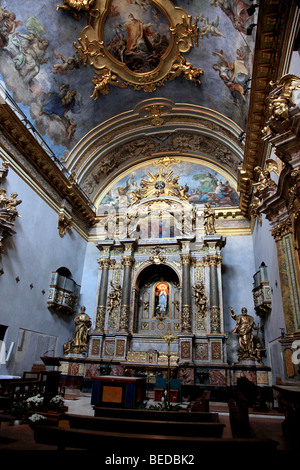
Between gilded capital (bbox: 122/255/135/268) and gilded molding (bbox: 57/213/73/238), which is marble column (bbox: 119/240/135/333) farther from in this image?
gilded molding (bbox: 57/213/73/238)

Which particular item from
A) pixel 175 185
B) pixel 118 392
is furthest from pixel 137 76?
pixel 118 392

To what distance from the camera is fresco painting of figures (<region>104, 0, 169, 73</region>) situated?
11242mm

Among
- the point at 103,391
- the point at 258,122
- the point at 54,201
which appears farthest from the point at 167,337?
the point at 54,201

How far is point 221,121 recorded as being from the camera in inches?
554

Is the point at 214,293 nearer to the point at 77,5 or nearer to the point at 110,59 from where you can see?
the point at 110,59

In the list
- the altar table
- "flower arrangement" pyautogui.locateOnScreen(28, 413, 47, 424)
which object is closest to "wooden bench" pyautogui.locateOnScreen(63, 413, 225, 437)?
"flower arrangement" pyautogui.locateOnScreen(28, 413, 47, 424)

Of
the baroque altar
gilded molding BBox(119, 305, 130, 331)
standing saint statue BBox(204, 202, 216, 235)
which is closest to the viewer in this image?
the baroque altar

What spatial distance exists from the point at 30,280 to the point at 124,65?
9.14 metres

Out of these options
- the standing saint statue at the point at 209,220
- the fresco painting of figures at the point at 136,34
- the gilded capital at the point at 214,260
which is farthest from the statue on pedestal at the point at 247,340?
the fresco painting of figures at the point at 136,34

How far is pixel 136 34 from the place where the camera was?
12.0 m

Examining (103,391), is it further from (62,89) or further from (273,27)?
(62,89)

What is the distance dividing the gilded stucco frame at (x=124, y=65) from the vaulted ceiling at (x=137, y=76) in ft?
0.12

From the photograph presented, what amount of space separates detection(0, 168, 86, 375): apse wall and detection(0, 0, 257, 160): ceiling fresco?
299 centimetres

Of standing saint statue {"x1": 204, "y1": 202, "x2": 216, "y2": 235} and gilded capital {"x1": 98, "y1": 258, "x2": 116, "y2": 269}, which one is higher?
standing saint statue {"x1": 204, "y1": 202, "x2": 216, "y2": 235}
